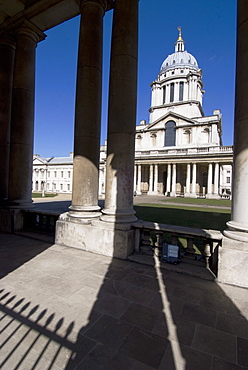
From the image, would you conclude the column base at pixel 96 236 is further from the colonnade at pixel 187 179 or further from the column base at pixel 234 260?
the colonnade at pixel 187 179

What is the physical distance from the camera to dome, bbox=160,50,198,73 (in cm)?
6253

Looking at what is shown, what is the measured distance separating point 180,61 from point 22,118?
7122cm

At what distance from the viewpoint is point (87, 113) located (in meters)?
6.07

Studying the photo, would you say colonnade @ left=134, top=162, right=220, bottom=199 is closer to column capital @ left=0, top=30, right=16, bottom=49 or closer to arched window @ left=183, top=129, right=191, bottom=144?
arched window @ left=183, top=129, right=191, bottom=144

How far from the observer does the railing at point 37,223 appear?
7.46 m

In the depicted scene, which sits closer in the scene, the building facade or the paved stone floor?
the paved stone floor

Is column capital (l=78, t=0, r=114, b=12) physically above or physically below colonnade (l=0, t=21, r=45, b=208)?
above

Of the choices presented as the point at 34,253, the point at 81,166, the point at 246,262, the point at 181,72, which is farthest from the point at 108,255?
the point at 181,72

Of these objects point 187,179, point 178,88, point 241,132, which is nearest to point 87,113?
point 241,132

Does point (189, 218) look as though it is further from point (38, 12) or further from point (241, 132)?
point (38, 12)

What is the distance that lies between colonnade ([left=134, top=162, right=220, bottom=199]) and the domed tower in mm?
17103

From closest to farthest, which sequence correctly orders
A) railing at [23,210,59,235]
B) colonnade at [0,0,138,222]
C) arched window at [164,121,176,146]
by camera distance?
colonnade at [0,0,138,222] < railing at [23,210,59,235] < arched window at [164,121,176,146]

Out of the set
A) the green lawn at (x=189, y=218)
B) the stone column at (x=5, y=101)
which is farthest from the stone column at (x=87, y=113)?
the green lawn at (x=189, y=218)

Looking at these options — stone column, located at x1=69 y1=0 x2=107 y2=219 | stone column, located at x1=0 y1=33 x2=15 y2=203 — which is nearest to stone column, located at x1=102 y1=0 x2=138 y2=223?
stone column, located at x1=69 y1=0 x2=107 y2=219
